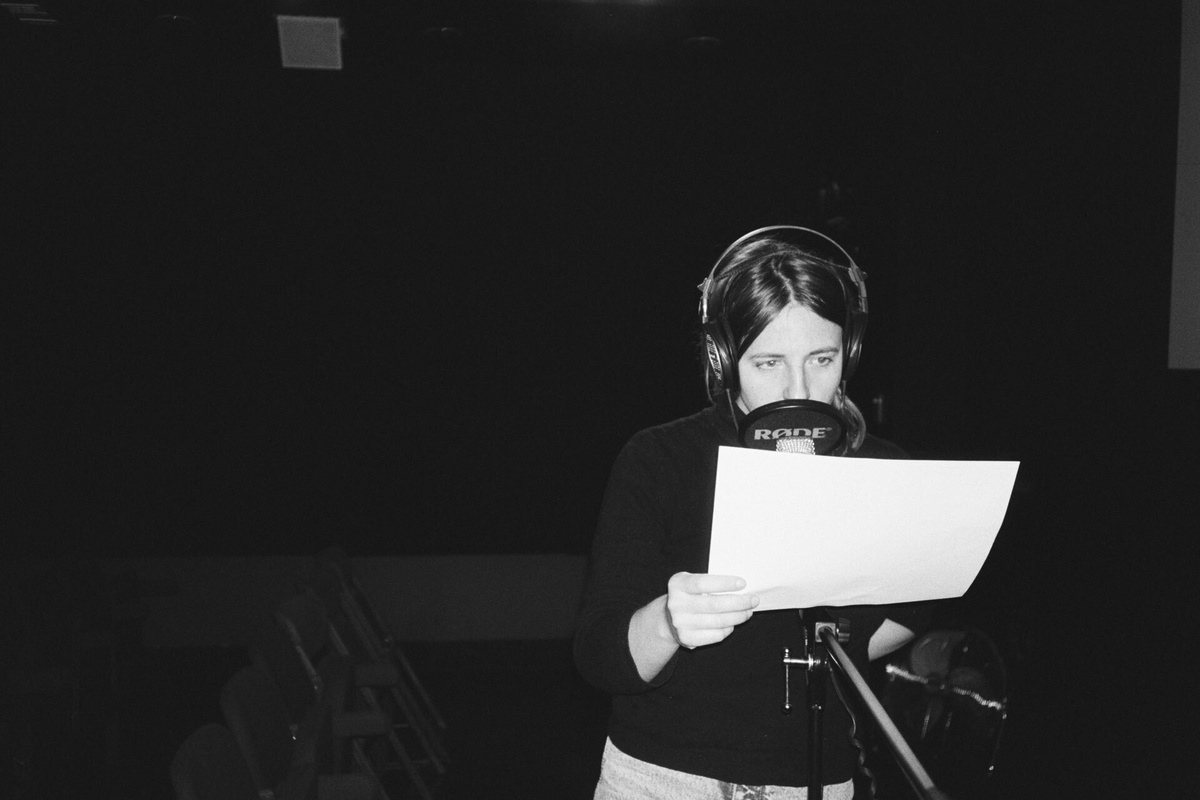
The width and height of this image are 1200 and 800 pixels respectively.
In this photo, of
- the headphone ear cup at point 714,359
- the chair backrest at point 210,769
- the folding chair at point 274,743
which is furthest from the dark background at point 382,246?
the headphone ear cup at point 714,359

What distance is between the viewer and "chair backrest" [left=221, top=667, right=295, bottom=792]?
2.12 metres

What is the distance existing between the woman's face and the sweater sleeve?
167mm

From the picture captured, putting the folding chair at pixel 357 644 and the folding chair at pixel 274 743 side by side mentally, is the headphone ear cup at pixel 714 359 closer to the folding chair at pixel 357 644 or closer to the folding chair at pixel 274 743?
the folding chair at pixel 274 743

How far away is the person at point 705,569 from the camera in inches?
40.4

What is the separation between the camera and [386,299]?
5.34 metres

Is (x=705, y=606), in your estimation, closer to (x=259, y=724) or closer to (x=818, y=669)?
(x=818, y=669)

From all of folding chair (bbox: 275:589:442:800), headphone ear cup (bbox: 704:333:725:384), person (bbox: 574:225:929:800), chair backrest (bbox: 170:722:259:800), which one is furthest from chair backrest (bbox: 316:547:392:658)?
headphone ear cup (bbox: 704:333:725:384)

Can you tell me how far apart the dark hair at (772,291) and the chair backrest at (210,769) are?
1.21 m

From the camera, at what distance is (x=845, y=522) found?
2.48ft

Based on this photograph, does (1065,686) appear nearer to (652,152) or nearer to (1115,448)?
(1115,448)

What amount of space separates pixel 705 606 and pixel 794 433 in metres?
0.21

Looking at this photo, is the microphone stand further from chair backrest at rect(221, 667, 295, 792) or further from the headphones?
chair backrest at rect(221, 667, 295, 792)

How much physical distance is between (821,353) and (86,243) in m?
5.19

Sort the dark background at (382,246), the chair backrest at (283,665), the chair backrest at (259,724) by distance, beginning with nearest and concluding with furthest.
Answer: the chair backrest at (259,724) → the chair backrest at (283,665) → the dark background at (382,246)
